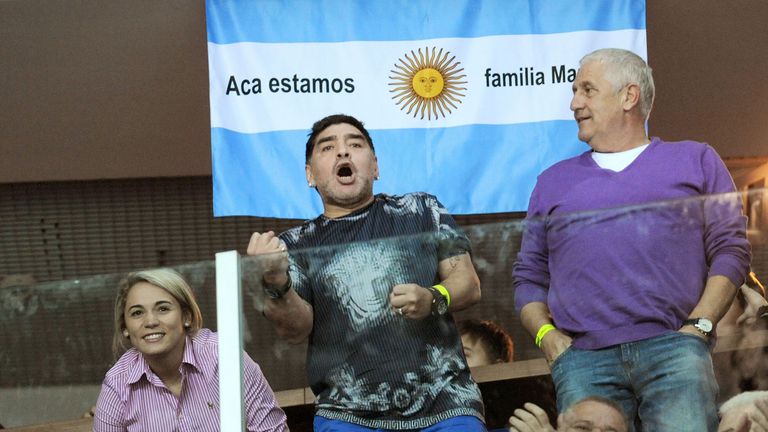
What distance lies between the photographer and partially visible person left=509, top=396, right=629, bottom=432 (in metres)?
2.15

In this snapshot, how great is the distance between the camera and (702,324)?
216 cm

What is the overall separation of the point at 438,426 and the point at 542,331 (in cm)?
28

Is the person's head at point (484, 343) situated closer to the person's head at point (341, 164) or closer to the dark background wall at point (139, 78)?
the person's head at point (341, 164)

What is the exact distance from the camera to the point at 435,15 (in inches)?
157

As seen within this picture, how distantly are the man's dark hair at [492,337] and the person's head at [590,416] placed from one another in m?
0.16

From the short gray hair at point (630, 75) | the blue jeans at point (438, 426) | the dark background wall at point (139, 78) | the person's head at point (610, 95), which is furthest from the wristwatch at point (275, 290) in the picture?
the dark background wall at point (139, 78)

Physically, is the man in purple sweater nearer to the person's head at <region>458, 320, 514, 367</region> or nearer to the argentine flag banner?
the person's head at <region>458, 320, 514, 367</region>

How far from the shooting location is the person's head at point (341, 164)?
2.85 meters

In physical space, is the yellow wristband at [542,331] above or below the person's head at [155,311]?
below

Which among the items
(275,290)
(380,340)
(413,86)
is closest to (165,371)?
(275,290)

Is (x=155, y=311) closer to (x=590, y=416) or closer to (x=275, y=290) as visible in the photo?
(x=275, y=290)

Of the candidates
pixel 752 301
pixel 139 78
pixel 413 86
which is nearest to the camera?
pixel 752 301

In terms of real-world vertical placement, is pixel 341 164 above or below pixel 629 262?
above

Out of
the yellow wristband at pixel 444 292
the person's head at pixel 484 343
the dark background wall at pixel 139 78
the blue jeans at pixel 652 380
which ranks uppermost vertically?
the dark background wall at pixel 139 78
